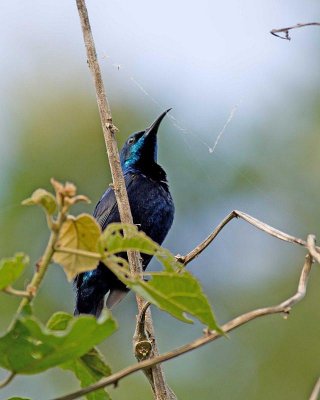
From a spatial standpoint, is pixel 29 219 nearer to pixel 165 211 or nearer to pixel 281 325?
pixel 281 325

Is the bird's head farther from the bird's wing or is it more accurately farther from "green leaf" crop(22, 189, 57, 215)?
"green leaf" crop(22, 189, 57, 215)

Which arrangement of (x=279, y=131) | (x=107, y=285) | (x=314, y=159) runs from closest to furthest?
1. (x=107, y=285)
2. (x=314, y=159)
3. (x=279, y=131)

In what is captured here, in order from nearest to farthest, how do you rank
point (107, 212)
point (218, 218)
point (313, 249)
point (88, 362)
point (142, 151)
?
point (88, 362)
point (313, 249)
point (107, 212)
point (142, 151)
point (218, 218)

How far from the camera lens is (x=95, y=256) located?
0.86 m

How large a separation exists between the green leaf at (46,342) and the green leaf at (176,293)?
71mm

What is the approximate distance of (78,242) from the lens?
881 millimetres

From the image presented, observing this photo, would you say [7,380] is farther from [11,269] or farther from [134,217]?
[134,217]

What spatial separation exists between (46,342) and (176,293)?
13 cm

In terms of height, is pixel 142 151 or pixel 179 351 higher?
pixel 179 351

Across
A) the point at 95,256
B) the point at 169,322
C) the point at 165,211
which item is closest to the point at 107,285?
the point at 165,211

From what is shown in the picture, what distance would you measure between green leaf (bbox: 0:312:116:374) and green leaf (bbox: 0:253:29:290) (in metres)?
0.04

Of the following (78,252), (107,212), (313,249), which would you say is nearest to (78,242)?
(78,252)

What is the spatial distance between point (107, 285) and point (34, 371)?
10.9 feet

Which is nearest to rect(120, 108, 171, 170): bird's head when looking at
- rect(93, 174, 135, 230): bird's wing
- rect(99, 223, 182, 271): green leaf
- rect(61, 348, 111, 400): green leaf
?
rect(93, 174, 135, 230): bird's wing
